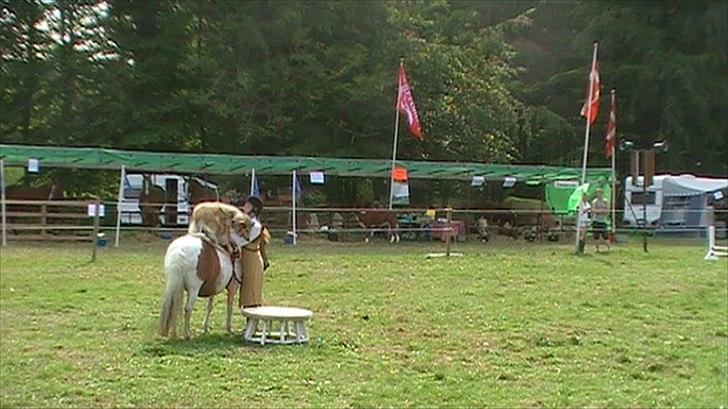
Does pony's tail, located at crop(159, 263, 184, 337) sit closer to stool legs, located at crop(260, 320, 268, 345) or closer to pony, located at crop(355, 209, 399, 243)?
stool legs, located at crop(260, 320, 268, 345)

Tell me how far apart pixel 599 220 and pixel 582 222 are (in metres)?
2.34

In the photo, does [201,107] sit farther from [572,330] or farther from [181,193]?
[572,330]

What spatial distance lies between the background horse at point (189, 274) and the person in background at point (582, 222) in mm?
12069

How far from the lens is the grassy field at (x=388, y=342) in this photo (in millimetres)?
6547

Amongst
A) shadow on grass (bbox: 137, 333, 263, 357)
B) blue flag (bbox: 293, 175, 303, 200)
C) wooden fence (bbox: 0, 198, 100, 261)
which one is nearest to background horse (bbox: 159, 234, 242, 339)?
shadow on grass (bbox: 137, 333, 263, 357)

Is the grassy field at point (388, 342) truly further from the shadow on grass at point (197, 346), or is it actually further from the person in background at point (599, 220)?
the person in background at point (599, 220)

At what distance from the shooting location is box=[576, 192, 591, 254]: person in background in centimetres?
1905

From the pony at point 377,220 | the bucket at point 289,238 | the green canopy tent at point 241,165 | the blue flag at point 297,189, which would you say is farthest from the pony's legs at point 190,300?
the pony at point 377,220

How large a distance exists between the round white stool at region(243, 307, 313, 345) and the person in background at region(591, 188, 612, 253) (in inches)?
545

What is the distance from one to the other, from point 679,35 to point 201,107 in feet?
68.9

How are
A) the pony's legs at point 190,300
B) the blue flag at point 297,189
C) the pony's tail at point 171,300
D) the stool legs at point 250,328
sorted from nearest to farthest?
the pony's tail at point 171,300, the pony's legs at point 190,300, the stool legs at point 250,328, the blue flag at point 297,189

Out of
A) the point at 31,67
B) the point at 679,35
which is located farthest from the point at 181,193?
the point at 679,35

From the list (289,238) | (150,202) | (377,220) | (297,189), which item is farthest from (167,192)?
(377,220)

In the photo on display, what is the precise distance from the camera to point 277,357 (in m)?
7.64
